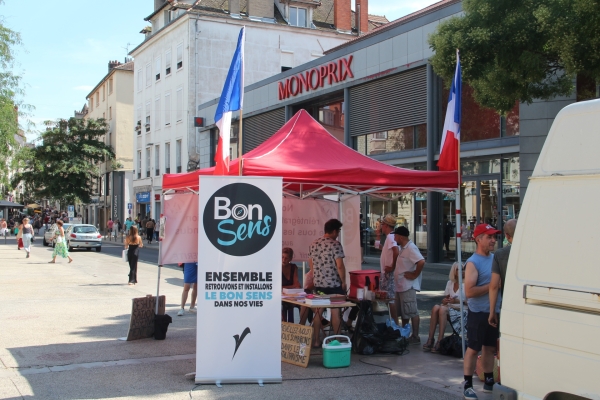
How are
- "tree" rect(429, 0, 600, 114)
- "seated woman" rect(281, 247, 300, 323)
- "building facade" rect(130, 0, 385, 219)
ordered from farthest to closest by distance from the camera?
"building facade" rect(130, 0, 385, 219)
"tree" rect(429, 0, 600, 114)
"seated woman" rect(281, 247, 300, 323)

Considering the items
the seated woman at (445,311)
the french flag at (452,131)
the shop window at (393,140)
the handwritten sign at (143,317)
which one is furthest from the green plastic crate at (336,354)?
the shop window at (393,140)

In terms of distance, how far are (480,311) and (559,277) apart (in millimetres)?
2465

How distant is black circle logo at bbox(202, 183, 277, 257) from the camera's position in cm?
711

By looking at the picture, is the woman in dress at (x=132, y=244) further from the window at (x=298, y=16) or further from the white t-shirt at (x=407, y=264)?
the window at (x=298, y=16)

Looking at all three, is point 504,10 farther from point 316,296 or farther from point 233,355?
point 233,355

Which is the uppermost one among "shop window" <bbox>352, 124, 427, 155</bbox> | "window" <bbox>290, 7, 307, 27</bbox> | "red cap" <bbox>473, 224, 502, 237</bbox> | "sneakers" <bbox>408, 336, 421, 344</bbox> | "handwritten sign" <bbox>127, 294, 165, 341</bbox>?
"window" <bbox>290, 7, 307, 27</bbox>

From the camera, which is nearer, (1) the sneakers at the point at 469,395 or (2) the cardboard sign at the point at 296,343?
(1) the sneakers at the point at 469,395

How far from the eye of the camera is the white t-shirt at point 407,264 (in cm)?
902

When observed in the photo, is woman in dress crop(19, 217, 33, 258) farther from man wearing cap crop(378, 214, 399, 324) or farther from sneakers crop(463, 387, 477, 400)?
sneakers crop(463, 387, 477, 400)

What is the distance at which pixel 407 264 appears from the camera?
905 centimetres

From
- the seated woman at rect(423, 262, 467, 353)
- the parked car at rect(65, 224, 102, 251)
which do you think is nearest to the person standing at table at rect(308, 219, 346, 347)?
the seated woman at rect(423, 262, 467, 353)

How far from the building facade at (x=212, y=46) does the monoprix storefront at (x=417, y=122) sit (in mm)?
13130

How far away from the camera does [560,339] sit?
3775mm

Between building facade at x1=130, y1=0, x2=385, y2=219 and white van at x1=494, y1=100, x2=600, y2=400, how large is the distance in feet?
111
